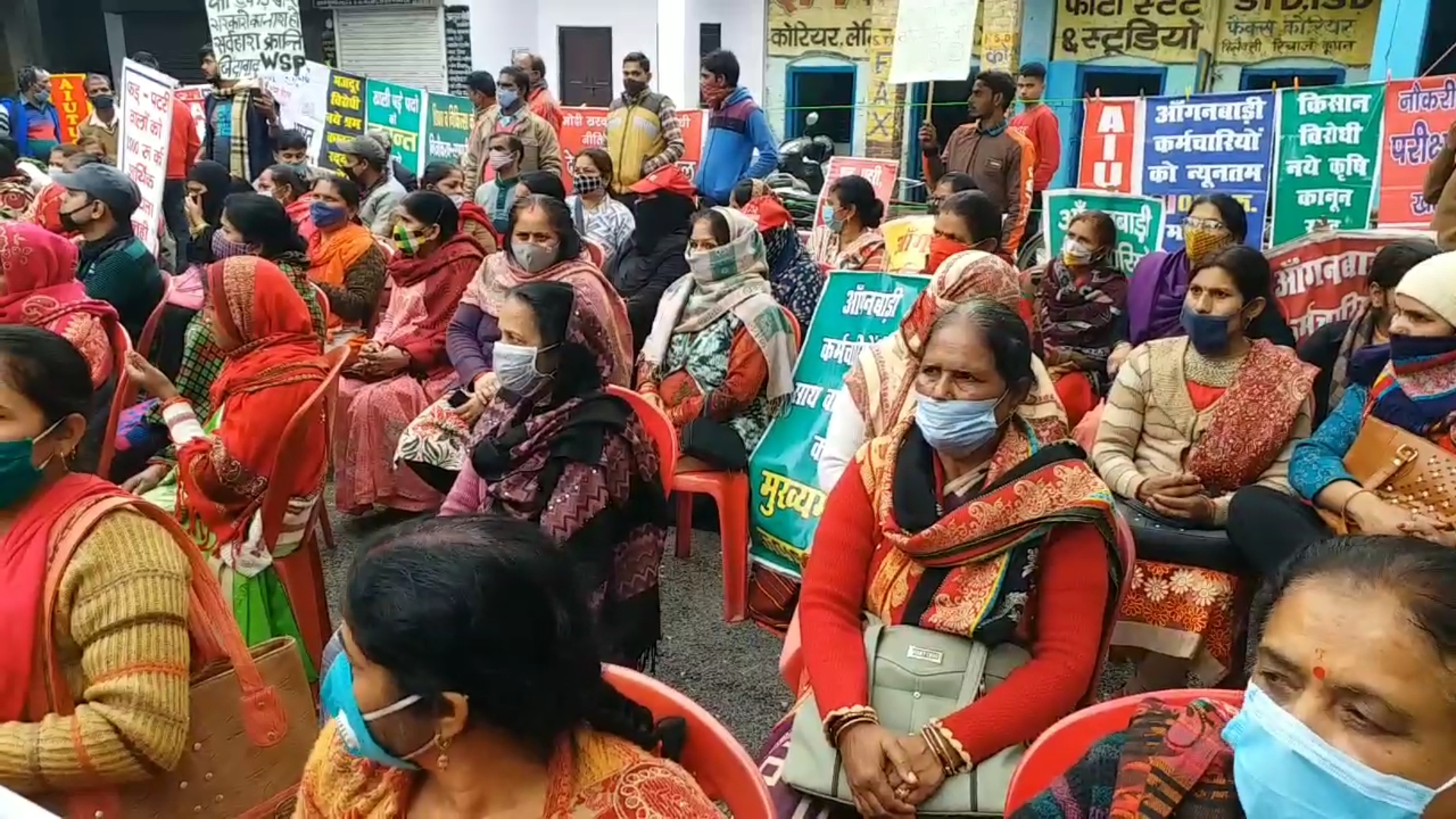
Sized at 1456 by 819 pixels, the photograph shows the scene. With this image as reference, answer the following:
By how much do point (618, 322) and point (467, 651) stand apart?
122 inches

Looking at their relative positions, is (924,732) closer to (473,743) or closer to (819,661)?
(819,661)

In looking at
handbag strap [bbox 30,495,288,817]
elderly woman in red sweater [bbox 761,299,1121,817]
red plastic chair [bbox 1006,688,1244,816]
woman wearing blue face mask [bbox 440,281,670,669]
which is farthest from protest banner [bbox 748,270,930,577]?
handbag strap [bbox 30,495,288,817]

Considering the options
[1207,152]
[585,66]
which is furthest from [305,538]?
[585,66]

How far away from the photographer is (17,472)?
184cm

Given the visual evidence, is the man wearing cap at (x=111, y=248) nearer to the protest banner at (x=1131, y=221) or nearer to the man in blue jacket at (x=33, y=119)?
the protest banner at (x=1131, y=221)

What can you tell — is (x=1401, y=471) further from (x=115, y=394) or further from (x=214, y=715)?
(x=115, y=394)

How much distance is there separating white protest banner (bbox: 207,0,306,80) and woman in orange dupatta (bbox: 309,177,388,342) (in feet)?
8.29

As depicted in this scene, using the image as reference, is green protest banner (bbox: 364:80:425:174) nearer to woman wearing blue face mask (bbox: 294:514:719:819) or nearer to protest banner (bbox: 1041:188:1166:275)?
protest banner (bbox: 1041:188:1166:275)

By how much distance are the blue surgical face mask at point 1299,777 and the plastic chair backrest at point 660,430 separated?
2185mm

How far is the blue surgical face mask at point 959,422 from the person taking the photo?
84.7 inches

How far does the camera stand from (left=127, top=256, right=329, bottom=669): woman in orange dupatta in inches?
107

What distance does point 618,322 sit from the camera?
170 inches

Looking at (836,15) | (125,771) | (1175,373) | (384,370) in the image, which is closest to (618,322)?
(384,370)

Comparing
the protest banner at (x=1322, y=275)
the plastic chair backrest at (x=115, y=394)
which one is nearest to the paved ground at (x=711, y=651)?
the plastic chair backrest at (x=115, y=394)
